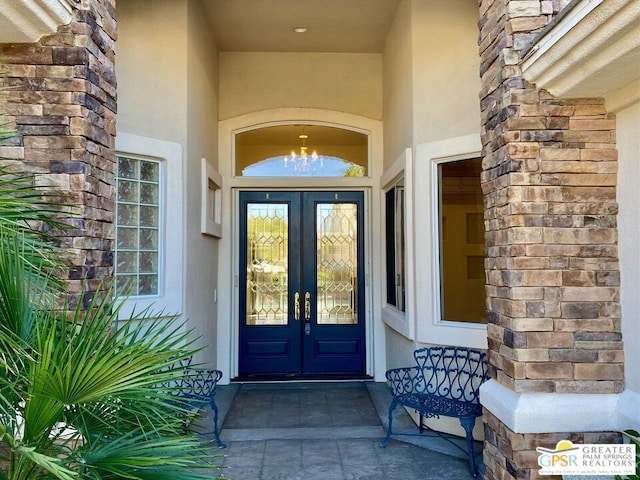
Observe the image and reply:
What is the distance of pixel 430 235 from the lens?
4375 mm

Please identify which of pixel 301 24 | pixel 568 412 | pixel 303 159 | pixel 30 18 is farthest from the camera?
pixel 303 159

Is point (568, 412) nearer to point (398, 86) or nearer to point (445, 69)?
point (445, 69)

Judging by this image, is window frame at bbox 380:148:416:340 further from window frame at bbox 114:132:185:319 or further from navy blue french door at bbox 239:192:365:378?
window frame at bbox 114:132:185:319

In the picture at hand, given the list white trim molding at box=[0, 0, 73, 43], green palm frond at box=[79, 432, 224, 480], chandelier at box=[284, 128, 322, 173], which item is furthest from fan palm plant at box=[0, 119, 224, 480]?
chandelier at box=[284, 128, 322, 173]

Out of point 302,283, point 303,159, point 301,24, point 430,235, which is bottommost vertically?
point 302,283

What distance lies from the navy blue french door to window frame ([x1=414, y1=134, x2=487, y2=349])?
1.76 metres

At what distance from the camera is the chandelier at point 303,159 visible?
6.17 metres

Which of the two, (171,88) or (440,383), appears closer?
(440,383)

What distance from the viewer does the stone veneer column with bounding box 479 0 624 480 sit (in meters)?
2.50

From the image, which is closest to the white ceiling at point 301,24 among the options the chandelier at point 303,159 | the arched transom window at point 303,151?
the arched transom window at point 303,151

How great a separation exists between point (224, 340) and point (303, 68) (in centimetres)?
363

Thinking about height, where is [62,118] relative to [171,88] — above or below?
below

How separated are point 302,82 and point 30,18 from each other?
13.3ft

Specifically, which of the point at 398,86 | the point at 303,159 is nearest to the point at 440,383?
the point at 398,86
